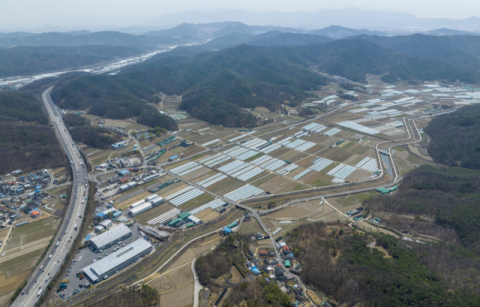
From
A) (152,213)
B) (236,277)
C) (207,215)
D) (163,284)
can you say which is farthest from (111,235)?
(236,277)

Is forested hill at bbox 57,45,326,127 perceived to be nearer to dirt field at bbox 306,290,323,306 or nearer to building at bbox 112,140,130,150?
building at bbox 112,140,130,150

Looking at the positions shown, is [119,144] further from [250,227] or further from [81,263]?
[250,227]

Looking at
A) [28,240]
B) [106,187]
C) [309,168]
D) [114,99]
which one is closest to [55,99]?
[114,99]

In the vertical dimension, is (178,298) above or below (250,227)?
above

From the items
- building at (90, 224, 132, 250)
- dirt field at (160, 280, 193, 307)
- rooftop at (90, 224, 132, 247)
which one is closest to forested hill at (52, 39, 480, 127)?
rooftop at (90, 224, 132, 247)

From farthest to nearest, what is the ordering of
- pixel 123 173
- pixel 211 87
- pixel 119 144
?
pixel 211 87 → pixel 119 144 → pixel 123 173

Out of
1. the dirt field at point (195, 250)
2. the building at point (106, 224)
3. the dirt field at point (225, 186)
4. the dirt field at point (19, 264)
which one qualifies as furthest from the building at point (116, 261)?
the dirt field at point (225, 186)

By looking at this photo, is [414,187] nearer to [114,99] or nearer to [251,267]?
[251,267]
